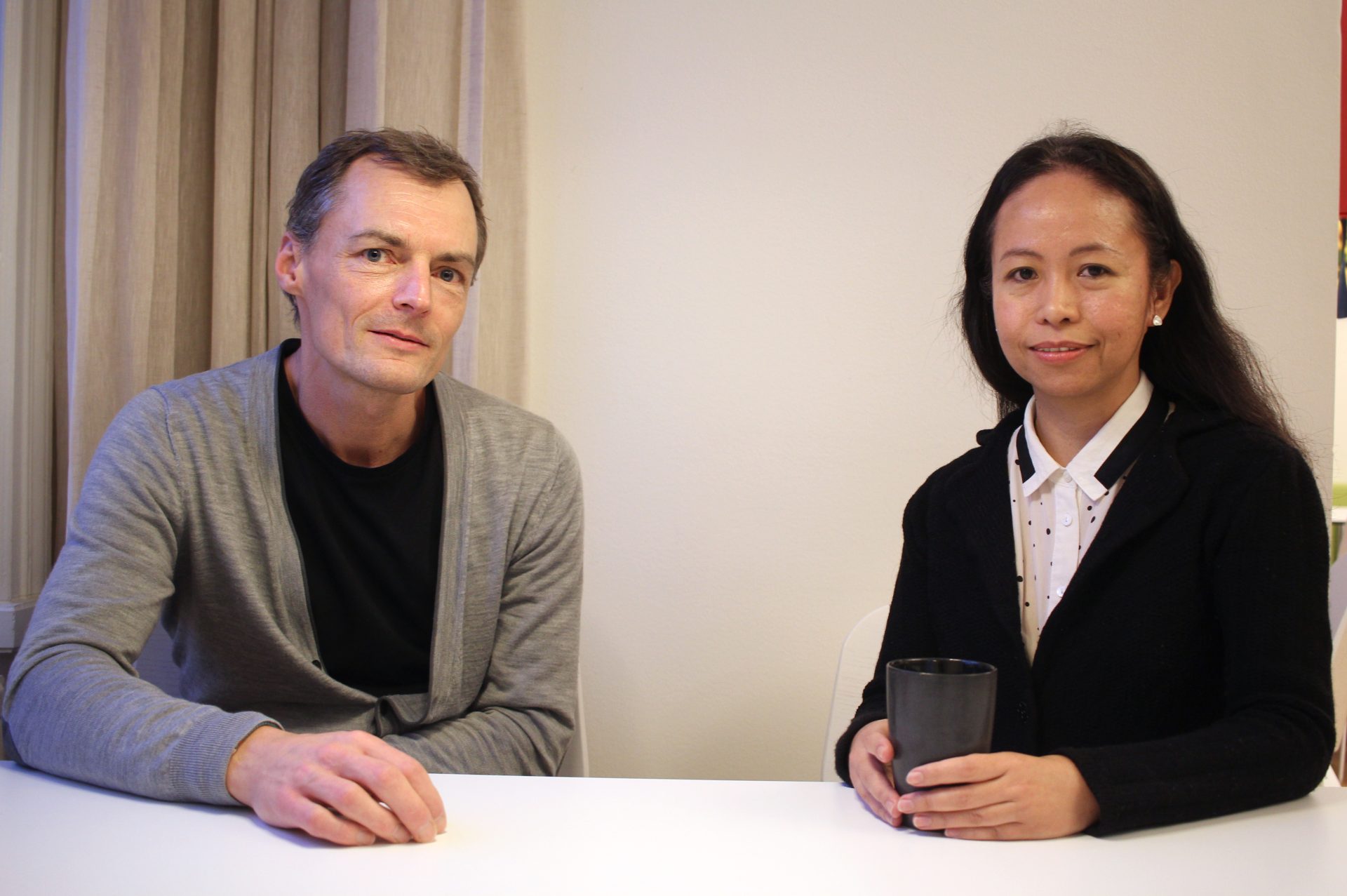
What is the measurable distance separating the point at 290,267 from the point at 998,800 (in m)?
1.23

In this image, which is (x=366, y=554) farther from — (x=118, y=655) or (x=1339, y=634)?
(x=1339, y=634)

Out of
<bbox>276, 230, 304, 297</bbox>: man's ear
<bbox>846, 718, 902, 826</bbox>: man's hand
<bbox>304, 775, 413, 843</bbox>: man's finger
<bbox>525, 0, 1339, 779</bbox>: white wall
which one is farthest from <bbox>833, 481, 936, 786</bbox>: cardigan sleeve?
<bbox>276, 230, 304, 297</bbox>: man's ear

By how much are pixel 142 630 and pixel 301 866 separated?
605 millimetres

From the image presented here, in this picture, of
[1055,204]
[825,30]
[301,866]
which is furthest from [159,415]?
[825,30]

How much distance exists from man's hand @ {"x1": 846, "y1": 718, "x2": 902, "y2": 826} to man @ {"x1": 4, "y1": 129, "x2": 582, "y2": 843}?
548 millimetres

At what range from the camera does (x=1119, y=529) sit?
1.08 m

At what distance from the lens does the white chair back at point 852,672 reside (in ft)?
5.86

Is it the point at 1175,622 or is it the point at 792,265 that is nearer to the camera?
the point at 1175,622

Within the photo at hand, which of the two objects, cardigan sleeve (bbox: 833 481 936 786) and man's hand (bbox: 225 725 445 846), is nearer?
man's hand (bbox: 225 725 445 846)

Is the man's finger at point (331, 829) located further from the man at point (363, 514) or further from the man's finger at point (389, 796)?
Result: the man at point (363, 514)

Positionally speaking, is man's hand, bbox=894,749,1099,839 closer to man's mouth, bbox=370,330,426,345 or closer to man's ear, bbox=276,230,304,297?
man's mouth, bbox=370,330,426,345

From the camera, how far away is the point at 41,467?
1786 mm

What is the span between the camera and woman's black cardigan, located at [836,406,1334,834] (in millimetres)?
917

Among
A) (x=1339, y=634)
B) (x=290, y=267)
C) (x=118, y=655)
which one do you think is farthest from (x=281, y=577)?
(x=1339, y=634)
